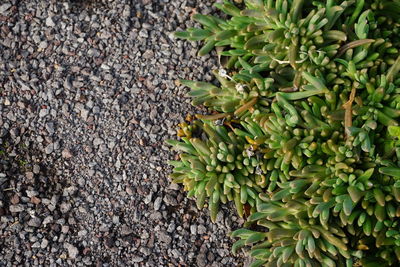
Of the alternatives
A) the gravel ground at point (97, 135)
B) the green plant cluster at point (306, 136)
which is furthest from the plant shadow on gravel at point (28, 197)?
the green plant cluster at point (306, 136)

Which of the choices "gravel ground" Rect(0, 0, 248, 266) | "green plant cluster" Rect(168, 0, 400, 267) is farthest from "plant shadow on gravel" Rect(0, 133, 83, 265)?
"green plant cluster" Rect(168, 0, 400, 267)

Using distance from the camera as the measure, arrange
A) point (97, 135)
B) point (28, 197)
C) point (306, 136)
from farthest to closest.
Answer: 1. point (97, 135)
2. point (28, 197)
3. point (306, 136)

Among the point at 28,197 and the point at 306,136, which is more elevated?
the point at 306,136

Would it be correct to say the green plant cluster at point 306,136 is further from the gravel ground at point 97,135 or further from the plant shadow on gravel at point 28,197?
the plant shadow on gravel at point 28,197

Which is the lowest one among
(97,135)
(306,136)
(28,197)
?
(28,197)

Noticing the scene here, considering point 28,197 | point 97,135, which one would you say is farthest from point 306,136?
point 28,197

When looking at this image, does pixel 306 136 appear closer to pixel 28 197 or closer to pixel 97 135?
pixel 97 135

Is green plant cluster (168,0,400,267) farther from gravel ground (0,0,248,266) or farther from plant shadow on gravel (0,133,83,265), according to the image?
plant shadow on gravel (0,133,83,265)
